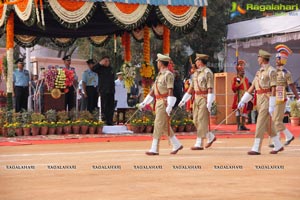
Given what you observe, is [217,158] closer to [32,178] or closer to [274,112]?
[274,112]

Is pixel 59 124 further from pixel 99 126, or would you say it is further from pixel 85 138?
pixel 85 138

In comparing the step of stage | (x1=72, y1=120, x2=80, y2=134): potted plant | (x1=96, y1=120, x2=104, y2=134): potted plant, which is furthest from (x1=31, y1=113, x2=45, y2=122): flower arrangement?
the step of stage

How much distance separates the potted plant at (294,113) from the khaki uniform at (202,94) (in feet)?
42.8

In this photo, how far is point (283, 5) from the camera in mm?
42469

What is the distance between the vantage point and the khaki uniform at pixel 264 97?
15305mm

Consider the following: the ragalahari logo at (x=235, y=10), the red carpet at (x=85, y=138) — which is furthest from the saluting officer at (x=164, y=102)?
the ragalahari logo at (x=235, y=10)

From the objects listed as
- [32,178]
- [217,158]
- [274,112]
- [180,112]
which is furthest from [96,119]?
[32,178]

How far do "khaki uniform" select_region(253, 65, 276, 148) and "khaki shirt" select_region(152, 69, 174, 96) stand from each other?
5.56ft

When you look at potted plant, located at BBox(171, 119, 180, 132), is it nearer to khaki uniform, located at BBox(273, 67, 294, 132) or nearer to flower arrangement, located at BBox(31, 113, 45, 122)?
flower arrangement, located at BBox(31, 113, 45, 122)

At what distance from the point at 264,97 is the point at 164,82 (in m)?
1.96

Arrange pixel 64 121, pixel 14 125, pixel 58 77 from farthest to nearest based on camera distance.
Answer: pixel 58 77 → pixel 64 121 → pixel 14 125

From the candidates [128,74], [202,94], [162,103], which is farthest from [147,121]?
[162,103]

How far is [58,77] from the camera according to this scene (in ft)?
79.3

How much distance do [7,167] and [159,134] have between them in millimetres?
3588
